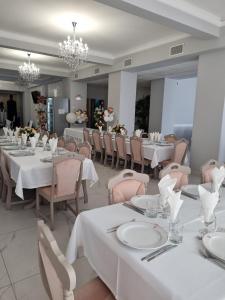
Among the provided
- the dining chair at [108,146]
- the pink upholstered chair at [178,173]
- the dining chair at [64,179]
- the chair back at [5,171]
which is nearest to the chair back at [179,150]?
the dining chair at [108,146]

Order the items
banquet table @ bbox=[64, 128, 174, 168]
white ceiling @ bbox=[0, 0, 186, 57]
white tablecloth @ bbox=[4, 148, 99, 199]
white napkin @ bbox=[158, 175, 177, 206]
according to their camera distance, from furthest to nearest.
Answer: banquet table @ bbox=[64, 128, 174, 168] < white ceiling @ bbox=[0, 0, 186, 57] < white tablecloth @ bbox=[4, 148, 99, 199] < white napkin @ bbox=[158, 175, 177, 206]

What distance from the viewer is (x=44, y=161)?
314 centimetres

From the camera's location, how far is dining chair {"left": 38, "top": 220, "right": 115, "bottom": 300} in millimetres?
907

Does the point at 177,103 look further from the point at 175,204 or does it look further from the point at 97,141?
the point at 175,204

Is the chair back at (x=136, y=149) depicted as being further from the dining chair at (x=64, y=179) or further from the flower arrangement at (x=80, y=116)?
the flower arrangement at (x=80, y=116)

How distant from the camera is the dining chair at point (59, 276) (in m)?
0.91

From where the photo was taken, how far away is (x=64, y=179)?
2.79m

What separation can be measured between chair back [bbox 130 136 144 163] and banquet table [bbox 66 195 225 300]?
10.9 ft

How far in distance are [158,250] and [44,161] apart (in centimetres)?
231

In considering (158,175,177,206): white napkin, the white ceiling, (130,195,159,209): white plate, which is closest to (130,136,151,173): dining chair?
the white ceiling

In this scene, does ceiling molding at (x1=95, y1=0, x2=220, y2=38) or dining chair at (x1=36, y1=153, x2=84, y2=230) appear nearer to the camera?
dining chair at (x1=36, y1=153, x2=84, y2=230)

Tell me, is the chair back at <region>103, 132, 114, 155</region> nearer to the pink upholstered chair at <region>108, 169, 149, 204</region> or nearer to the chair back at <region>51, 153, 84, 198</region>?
the chair back at <region>51, 153, 84, 198</region>

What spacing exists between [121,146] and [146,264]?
14.9ft

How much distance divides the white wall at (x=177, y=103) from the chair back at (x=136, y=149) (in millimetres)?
5033
